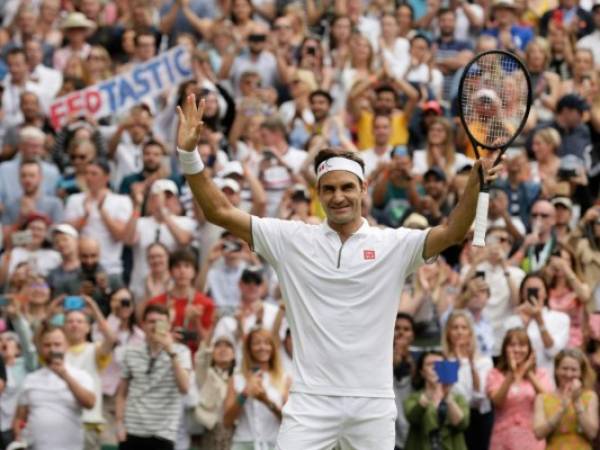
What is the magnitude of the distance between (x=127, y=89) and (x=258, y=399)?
6479 mm

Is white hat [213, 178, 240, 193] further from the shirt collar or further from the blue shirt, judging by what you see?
the shirt collar

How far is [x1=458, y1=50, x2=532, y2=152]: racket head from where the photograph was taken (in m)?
9.90

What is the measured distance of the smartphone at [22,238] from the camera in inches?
671

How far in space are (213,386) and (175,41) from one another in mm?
7746

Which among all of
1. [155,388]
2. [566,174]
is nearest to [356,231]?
[155,388]

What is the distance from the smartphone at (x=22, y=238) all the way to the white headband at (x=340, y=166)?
735 centimetres

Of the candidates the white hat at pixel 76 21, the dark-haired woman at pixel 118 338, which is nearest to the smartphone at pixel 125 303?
the dark-haired woman at pixel 118 338

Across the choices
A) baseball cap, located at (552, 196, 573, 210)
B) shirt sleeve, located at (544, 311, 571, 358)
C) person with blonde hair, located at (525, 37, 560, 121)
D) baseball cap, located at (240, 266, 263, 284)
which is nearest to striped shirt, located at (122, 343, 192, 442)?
baseball cap, located at (240, 266, 263, 284)

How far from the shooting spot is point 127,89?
1989 centimetres

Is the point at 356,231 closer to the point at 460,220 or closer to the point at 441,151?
the point at 460,220

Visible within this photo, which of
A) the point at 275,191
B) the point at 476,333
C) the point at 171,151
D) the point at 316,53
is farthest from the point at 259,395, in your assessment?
the point at 316,53

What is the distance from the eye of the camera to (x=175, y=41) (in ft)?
71.5

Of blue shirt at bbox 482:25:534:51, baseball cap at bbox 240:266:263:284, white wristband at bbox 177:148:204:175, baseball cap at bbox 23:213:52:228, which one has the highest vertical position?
blue shirt at bbox 482:25:534:51

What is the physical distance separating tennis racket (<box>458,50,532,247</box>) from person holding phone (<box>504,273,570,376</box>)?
4.16 metres
